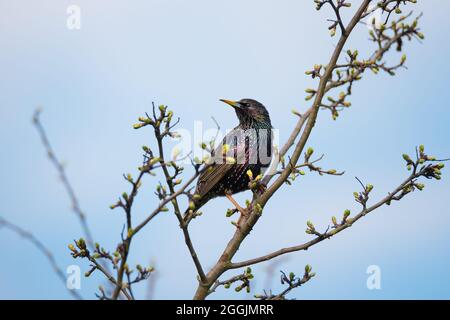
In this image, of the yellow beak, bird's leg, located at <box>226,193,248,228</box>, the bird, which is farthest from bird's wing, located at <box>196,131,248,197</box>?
the yellow beak

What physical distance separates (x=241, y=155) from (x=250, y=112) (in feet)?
2.56

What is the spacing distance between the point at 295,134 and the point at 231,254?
1127mm

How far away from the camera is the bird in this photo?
7074mm

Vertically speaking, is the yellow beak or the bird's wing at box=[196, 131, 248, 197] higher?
the yellow beak

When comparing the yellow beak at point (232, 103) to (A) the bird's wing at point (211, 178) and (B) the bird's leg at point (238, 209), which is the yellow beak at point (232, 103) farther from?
(B) the bird's leg at point (238, 209)

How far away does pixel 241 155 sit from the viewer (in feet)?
24.0

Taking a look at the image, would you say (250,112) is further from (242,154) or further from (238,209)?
(238,209)

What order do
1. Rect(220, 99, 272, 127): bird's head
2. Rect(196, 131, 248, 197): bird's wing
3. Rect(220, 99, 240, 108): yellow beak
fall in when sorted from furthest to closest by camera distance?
Rect(220, 99, 272, 127): bird's head
Rect(220, 99, 240, 108): yellow beak
Rect(196, 131, 248, 197): bird's wing

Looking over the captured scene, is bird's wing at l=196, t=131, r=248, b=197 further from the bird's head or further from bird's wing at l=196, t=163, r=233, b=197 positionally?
the bird's head

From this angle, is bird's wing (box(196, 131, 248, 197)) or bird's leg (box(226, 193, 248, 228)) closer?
bird's leg (box(226, 193, 248, 228))

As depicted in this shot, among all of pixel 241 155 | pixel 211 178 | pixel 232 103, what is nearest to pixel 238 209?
pixel 211 178
